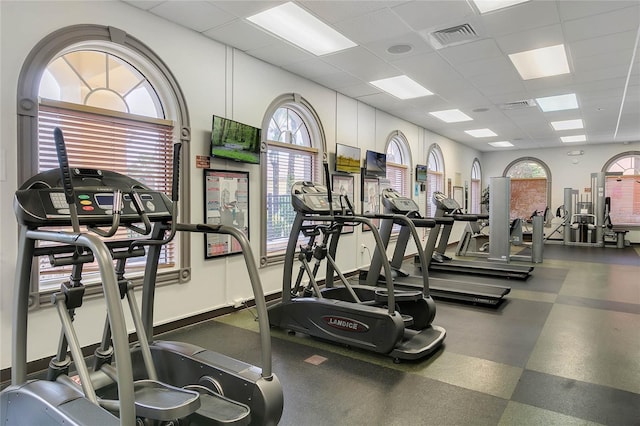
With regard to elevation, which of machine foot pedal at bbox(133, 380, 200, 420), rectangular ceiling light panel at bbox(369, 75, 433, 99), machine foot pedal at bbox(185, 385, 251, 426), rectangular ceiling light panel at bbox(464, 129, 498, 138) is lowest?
machine foot pedal at bbox(185, 385, 251, 426)

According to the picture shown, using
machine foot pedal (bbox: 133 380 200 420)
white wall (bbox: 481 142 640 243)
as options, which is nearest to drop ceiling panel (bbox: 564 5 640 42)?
machine foot pedal (bbox: 133 380 200 420)

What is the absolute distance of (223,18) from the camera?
3775 mm

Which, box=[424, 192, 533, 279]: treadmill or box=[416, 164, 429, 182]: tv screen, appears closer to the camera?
box=[424, 192, 533, 279]: treadmill

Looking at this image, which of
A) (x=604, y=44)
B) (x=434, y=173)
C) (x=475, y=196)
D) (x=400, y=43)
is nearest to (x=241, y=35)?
(x=400, y=43)

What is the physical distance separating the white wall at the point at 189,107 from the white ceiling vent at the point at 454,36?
1990 millimetres

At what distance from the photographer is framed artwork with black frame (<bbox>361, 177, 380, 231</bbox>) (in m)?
6.89

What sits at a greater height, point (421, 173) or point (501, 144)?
point (501, 144)

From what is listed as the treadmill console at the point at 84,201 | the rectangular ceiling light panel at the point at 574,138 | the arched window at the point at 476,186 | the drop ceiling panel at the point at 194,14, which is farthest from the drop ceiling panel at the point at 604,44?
the arched window at the point at 476,186

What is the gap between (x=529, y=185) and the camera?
13312 millimetres

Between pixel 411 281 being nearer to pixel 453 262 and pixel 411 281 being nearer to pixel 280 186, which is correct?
Answer: pixel 453 262

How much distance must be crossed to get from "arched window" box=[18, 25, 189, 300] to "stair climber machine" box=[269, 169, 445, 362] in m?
1.19

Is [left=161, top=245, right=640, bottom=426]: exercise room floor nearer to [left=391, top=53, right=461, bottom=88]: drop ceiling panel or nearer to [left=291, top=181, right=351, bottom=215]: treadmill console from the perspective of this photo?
[left=291, top=181, right=351, bottom=215]: treadmill console

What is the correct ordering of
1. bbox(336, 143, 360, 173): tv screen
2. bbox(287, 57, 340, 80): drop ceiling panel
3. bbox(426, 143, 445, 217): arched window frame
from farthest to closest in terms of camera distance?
bbox(426, 143, 445, 217): arched window frame
bbox(336, 143, 360, 173): tv screen
bbox(287, 57, 340, 80): drop ceiling panel

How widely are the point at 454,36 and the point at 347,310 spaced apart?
3117mm
